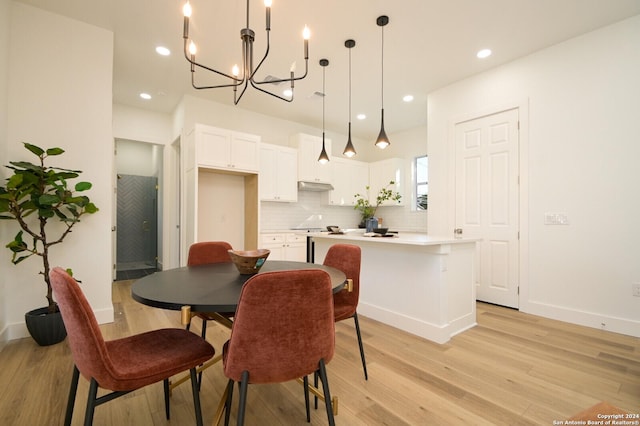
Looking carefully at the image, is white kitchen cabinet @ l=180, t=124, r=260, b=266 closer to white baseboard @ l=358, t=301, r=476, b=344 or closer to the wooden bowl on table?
white baseboard @ l=358, t=301, r=476, b=344

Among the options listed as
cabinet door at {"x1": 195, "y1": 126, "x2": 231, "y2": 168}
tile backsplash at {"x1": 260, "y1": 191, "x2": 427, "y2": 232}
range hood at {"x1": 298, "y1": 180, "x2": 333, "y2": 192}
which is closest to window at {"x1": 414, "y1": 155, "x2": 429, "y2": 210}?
tile backsplash at {"x1": 260, "y1": 191, "x2": 427, "y2": 232}

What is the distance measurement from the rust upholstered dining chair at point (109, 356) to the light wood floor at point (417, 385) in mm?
522

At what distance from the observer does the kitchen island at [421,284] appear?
257 cm

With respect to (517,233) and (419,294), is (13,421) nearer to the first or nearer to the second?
(419,294)

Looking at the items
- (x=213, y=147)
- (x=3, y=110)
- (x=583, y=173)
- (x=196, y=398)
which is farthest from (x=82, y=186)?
(x=583, y=173)

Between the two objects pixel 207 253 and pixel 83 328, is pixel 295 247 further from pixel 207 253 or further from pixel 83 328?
pixel 83 328

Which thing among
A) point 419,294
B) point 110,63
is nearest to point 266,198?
point 110,63

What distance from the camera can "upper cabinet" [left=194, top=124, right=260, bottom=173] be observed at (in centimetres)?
410

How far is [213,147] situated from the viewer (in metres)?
4.20

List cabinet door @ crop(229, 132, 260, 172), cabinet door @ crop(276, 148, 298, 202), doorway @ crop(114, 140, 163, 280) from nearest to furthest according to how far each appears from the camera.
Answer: cabinet door @ crop(229, 132, 260, 172)
cabinet door @ crop(276, 148, 298, 202)
doorway @ crop(114, 140, 163, 280)

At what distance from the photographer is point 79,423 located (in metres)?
1.52

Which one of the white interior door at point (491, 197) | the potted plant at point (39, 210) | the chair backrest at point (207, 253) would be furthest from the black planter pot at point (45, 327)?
A: the white interior door at point (491, 197)

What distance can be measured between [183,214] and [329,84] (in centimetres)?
299

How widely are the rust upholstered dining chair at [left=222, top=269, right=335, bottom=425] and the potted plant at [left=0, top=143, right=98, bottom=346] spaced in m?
2.37
